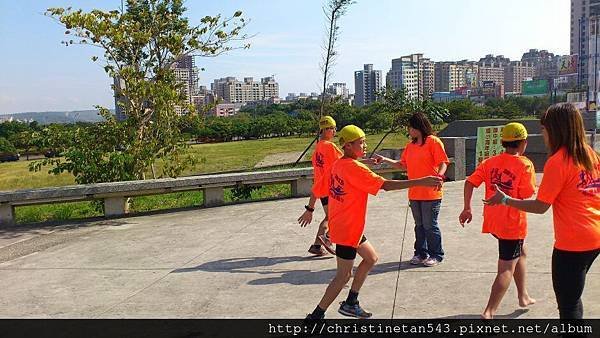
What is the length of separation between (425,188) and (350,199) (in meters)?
1.77

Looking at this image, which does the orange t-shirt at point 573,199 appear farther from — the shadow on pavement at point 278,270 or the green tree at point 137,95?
the green tree at point 137,95

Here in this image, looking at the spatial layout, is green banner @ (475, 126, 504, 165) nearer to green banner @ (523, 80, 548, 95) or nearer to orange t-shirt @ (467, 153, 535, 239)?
orange t-shirt @ (467, 153, 535, 239)

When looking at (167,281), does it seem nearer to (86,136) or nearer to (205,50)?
(86,136)

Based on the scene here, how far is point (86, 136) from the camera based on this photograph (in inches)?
408

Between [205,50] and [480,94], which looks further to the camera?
[480,94]

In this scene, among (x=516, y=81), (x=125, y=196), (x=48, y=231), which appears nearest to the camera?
(x=48, y=231)

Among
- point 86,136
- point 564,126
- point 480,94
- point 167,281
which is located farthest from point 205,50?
point 480,94

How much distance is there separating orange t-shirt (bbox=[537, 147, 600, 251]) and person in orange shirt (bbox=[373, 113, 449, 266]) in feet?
7.54

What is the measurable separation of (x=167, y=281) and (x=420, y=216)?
277 centimetres

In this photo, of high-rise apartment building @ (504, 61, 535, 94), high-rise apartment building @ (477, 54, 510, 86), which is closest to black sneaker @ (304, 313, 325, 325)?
high-rise apartment building @ (477, 54, 510, 86)

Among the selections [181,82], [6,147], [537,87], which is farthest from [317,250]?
[537,87]

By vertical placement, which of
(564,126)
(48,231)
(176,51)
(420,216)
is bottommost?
(48,231)

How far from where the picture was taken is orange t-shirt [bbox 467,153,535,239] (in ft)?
13.2

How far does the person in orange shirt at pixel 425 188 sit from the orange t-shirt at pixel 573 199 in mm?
2297
